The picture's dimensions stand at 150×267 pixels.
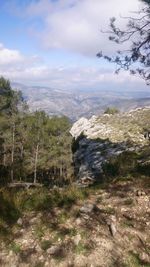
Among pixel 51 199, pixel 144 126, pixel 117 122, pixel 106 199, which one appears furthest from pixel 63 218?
pixel 117 122

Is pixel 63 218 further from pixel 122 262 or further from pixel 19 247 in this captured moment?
pixel 122 262

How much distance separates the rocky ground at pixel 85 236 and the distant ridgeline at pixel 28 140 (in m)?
42.9

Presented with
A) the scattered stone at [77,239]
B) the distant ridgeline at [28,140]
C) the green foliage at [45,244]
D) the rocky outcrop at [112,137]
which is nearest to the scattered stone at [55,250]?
the green foliage at [45,244]

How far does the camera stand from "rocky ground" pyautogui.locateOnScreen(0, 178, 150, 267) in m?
7.58

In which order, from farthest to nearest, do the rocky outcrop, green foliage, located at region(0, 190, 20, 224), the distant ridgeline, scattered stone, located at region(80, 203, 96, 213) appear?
the distant ridgeline, the rocky outcrop, scattered stone, located at region(80, 203, 96, 213), green foliage, located at region(0, 190, 20, 224)

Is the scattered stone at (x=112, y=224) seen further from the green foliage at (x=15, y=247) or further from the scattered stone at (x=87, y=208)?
the green foliage at (x=15, y=247)

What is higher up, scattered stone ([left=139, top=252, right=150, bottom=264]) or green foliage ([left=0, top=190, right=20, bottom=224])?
green foliage ([left=0, top=190, right=20, bottom=224])

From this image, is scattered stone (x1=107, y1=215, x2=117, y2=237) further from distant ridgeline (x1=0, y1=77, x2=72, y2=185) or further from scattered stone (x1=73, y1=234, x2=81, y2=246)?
distant ridgeline (x1=0, y1=77, x2=72, y2=185)

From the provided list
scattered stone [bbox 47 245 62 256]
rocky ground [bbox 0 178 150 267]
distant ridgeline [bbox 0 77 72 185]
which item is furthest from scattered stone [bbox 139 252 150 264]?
distant ridgeline [bbox 0 77 72 185]

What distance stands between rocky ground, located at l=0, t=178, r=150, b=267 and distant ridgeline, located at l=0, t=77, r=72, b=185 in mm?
42871

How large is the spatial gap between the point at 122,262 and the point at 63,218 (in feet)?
6.79

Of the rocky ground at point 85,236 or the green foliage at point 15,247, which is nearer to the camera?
the rocky ground at point 85,236

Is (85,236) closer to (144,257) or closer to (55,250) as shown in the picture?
(55,250)

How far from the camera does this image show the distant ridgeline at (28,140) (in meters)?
57.3
